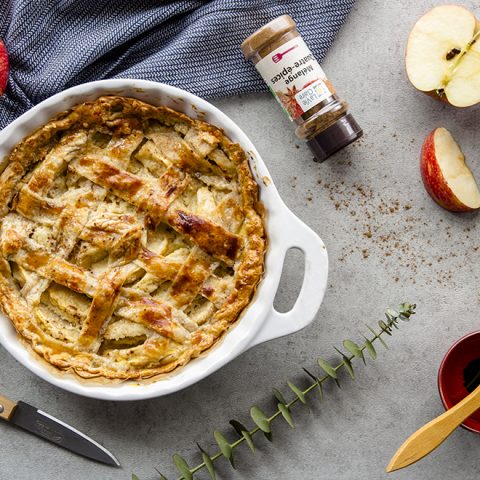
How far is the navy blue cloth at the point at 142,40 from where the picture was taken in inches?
67.1

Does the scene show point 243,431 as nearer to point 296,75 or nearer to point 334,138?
point 334,138

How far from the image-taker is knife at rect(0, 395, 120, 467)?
1.70 metres

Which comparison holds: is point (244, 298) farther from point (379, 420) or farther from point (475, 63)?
point (475, 63)

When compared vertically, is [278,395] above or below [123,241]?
below

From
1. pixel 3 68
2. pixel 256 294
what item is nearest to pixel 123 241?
pixel 256 294

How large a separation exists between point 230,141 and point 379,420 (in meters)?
0.91

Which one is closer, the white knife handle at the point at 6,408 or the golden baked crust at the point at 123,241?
the golden baked crust at the point at 123,241

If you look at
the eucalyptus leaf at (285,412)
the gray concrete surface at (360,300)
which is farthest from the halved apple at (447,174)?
the eucalyptus leaf at (285,412)

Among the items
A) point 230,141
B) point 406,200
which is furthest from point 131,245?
point 406,200

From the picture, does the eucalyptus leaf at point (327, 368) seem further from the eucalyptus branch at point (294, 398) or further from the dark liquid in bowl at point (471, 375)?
the dark liquid in bowl at point (471, 375)

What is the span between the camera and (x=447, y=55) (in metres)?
1.66

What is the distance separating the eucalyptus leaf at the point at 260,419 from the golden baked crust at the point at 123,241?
26cm

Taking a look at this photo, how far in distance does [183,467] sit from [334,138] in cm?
98

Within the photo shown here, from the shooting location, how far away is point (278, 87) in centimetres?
165
